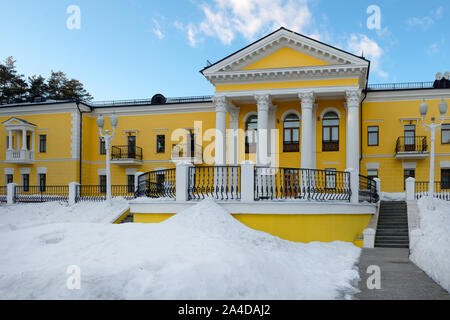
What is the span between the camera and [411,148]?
25062mm

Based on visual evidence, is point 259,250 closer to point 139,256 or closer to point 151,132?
point 139,256

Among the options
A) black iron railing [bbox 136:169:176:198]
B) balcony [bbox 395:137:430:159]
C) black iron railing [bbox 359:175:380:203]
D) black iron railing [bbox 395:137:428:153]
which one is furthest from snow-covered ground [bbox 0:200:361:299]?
black iron railing [bbox 395:137:428:153]

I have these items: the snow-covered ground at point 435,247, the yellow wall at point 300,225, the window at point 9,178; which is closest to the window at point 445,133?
the snow-covered ground at point 435,247

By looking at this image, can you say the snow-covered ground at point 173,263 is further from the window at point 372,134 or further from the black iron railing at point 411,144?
the window at point 372,134

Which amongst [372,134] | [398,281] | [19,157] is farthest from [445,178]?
[19,157]

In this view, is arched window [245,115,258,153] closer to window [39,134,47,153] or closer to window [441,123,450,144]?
window [441,123,450,144]

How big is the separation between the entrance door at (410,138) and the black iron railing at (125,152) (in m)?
18.8

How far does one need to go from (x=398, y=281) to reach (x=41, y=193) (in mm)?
27454

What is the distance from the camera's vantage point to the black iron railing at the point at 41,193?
28.2 m

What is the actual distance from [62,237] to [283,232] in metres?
5.71

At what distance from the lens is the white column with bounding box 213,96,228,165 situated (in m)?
23.6

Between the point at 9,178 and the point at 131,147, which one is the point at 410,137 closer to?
the point at 131,147

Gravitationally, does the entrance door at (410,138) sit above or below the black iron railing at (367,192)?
above
